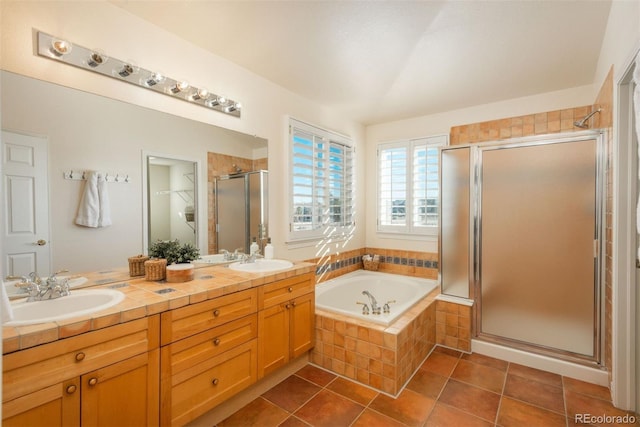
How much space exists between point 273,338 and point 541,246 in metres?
2.26

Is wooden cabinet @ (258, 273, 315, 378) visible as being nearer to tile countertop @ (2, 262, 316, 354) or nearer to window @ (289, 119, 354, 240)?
tile countertop @ (2, 262, 316, 354)

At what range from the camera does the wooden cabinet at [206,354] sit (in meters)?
1.66

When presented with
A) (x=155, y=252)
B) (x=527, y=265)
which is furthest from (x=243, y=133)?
(x=527, y=265)

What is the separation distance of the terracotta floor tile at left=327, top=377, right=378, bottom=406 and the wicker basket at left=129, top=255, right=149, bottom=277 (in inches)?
60.4

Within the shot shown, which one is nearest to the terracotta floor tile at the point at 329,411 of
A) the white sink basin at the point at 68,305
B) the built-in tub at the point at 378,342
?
the built-in tub at the point at 378,342

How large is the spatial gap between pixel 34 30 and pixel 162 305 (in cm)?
154

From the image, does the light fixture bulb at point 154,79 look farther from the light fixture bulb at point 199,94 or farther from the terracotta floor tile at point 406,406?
the terracotta floor tile at point 406,406

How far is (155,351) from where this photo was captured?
159 centimetres

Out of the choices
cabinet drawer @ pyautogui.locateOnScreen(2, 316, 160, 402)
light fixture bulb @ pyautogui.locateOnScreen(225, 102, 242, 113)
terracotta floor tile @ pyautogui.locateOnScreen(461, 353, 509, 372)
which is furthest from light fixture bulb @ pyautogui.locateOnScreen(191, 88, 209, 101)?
terracotta floor tile @ pyautogui.locateOnScreen(461, 353, 509, 372)

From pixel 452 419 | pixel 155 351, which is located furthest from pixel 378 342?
pixel 155 351

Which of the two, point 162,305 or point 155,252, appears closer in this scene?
point 162,305

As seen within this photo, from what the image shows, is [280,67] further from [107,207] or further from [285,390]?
[285,390]

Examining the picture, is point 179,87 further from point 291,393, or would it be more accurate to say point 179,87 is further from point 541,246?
point 541,246

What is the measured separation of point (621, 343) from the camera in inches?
78.9
